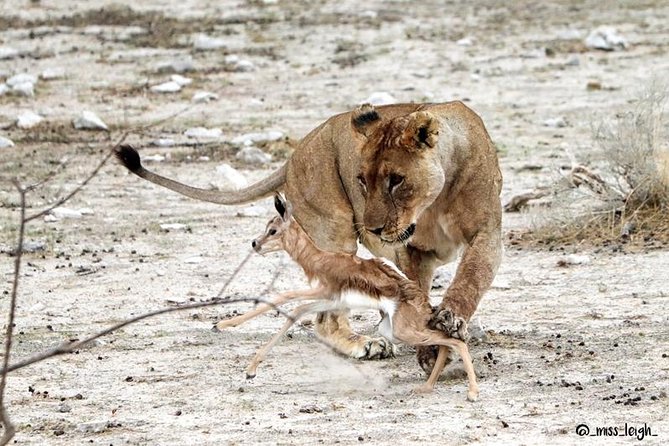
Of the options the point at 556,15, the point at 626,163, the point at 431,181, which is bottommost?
the point at 556,15

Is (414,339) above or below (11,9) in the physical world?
above

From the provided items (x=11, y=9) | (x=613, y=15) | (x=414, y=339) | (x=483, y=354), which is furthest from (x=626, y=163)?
(x=11, y=9)

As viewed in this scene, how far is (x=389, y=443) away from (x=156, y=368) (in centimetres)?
164

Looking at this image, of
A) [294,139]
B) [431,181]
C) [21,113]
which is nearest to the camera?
[431,181]

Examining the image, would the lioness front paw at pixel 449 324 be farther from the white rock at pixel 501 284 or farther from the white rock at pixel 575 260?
the white rock at pixel 575 260

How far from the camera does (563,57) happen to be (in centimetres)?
1692

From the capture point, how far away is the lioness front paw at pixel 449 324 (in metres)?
6.33

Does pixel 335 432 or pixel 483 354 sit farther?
pixel 483 354

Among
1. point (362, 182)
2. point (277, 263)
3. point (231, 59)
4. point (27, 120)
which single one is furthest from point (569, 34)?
point (362, 182)

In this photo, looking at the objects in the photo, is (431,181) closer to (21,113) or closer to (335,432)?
(335,432)

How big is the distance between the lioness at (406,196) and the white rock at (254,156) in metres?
4.22

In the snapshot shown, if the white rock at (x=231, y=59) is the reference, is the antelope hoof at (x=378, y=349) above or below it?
above

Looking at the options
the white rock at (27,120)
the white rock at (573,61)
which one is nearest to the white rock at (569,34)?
the white rock at (573,61)

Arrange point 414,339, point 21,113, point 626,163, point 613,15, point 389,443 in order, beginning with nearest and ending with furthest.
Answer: point 389,443
point 414,339
point 626,163
point 21,113
point 613,15
